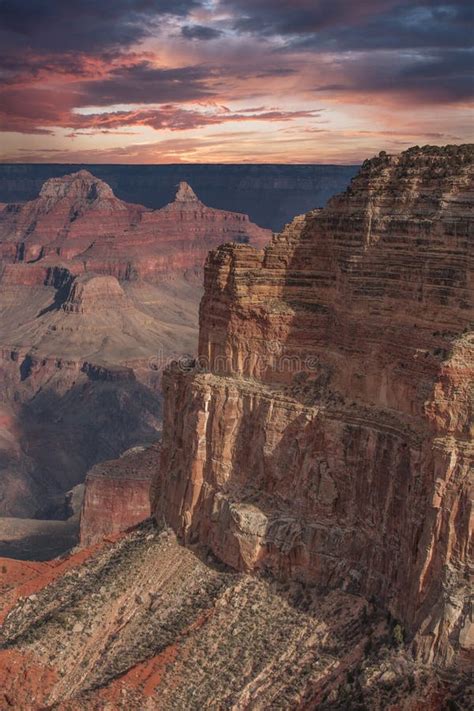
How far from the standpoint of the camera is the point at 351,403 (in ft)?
118

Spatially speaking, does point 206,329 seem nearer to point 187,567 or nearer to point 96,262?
point 187,567

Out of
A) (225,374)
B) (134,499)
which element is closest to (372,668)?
(225,374)

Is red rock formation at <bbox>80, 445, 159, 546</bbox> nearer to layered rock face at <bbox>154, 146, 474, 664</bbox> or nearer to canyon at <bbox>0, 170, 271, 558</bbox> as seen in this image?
canyon at <bbox>0, 170, 271, 558</bbox>

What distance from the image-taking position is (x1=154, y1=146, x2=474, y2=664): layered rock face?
29594mm

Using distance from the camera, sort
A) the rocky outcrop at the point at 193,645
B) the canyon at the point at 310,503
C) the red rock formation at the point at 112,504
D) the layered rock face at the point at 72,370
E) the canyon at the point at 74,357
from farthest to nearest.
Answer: the layered rock face at the point at 72,370, the canyon at the point at 74,357, the red rock formation at the point at 112,504, the rocky outcrop at the point at 193,645, the canyon at the point at 310,503

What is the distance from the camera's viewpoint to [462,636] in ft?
90.4

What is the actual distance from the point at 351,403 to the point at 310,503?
4110mm

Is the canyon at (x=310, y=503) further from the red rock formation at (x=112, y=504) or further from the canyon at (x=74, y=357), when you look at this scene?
the canyon at (x=74, y=357)

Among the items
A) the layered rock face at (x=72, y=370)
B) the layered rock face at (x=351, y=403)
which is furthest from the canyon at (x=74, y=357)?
the layered rock face at (x=351, y=403)

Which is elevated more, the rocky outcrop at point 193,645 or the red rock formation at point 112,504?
the rocky outcrop at point 193,645

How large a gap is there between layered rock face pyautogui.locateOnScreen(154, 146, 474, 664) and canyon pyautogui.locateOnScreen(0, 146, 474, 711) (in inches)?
3.1

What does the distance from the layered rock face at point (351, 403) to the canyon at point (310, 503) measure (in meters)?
0.08

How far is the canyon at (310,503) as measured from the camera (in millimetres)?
29516

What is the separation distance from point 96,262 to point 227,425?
14703cm
